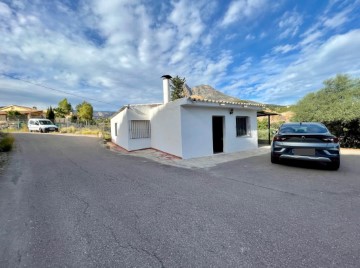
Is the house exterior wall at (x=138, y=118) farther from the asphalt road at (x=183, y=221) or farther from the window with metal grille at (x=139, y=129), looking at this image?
the asphalt road at (x=183, y=221)

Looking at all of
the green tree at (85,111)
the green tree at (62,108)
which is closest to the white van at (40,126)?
the green tree at (85,111)

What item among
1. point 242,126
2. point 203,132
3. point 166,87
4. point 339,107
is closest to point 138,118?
point 166,87

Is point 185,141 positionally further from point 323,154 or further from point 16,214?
point 16,214

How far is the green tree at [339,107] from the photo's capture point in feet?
36.1

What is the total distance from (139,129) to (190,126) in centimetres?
418

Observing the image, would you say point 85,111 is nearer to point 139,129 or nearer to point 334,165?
point 139,129

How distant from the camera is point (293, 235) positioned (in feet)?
8.20

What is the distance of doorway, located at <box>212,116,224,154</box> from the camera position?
10.4 metres

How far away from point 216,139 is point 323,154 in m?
5.53

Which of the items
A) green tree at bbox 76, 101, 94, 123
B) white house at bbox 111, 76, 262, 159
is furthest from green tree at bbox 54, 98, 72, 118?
white house at bbox 111, 76, 262, 159

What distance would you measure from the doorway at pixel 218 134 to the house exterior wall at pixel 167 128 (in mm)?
2523

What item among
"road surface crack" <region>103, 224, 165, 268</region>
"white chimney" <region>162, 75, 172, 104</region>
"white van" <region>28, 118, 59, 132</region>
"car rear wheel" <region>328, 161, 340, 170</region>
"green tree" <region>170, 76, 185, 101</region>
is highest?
"green tree" <region>170, 76, 185, 101</region>

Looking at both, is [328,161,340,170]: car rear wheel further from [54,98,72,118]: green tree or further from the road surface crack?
[54,98,72,118]: green tree

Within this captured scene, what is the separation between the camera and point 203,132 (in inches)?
363
